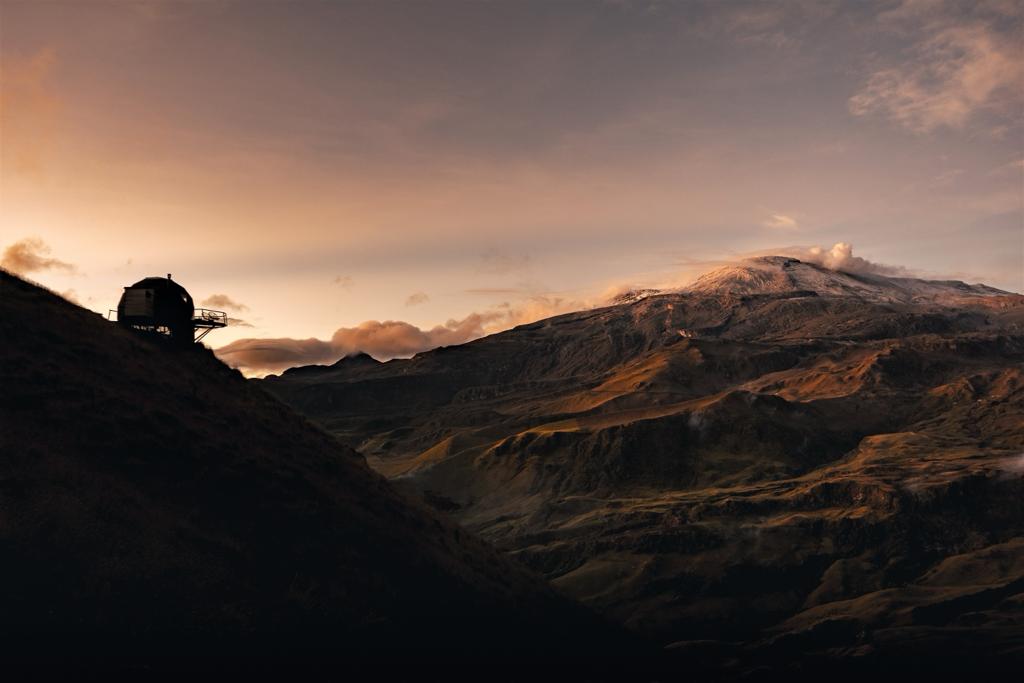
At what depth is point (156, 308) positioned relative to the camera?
3462 inches

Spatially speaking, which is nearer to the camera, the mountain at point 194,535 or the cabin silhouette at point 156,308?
the mountain at point 194,535

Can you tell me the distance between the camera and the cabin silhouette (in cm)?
8781

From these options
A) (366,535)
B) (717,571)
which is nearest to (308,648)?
(366,535)

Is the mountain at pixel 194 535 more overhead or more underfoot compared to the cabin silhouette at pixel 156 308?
more underfoot

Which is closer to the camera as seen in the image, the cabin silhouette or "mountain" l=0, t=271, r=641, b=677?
"mountain" l=0, t=271, r=641, b=677

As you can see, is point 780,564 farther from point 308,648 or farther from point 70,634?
point 70,634

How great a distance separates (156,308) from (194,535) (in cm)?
3015

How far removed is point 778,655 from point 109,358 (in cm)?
8652

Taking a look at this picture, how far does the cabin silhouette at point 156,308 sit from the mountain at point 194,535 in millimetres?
2105

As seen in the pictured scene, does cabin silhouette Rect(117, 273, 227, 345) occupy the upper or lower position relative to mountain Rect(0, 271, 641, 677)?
upper

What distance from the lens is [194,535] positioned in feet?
219

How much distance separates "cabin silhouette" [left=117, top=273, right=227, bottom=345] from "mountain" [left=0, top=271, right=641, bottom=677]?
Answer: 6.91 ft

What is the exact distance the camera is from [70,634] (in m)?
56.1

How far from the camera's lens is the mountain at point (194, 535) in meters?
58.2
